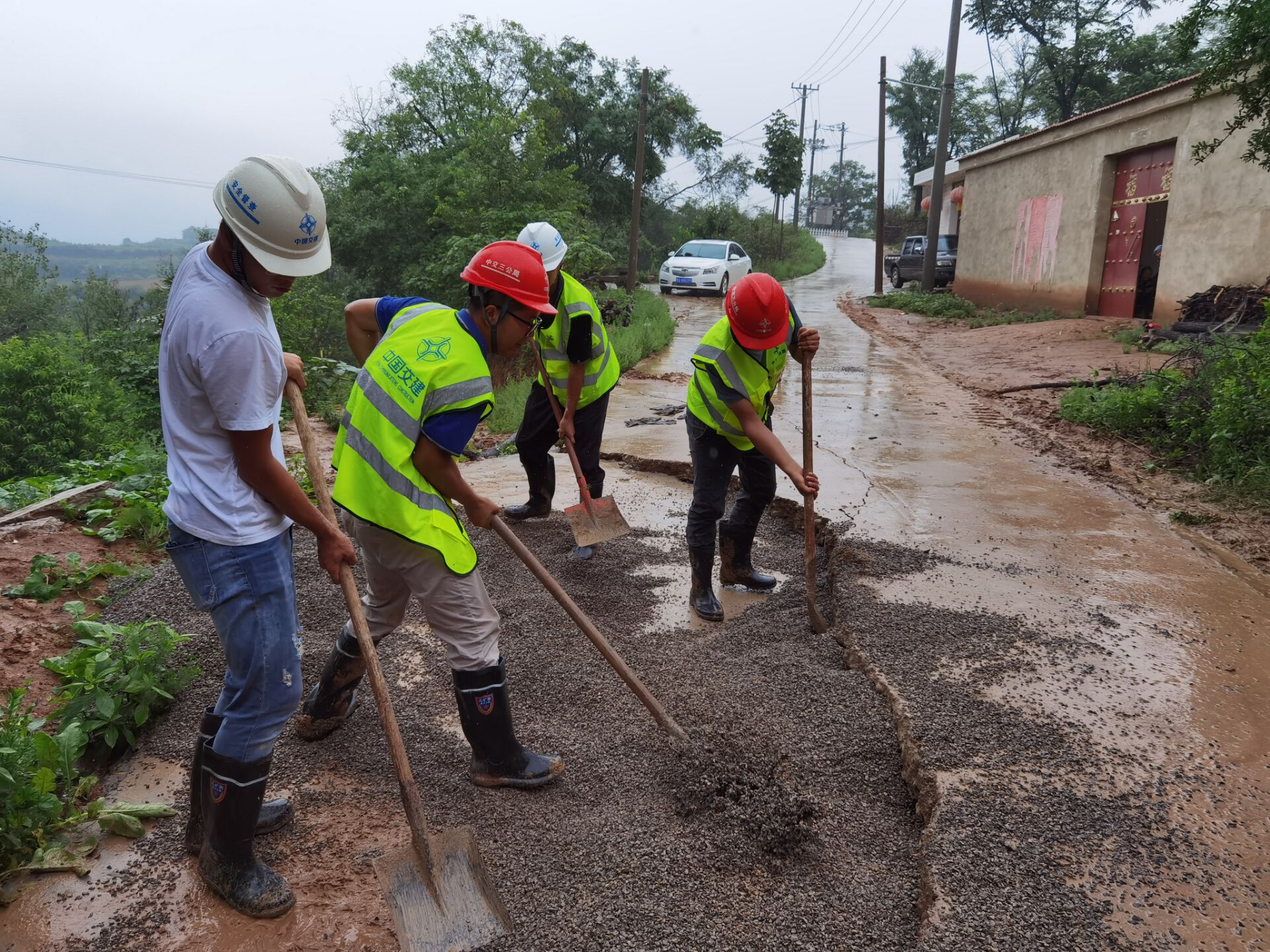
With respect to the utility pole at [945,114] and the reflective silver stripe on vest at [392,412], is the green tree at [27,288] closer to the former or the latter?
the utility pole at [945,114]

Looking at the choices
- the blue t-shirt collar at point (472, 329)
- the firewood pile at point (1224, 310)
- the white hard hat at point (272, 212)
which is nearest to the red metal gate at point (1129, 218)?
the firewood pile at point (1224, 310)

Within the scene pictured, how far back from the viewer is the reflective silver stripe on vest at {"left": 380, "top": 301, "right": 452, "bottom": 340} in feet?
7.71

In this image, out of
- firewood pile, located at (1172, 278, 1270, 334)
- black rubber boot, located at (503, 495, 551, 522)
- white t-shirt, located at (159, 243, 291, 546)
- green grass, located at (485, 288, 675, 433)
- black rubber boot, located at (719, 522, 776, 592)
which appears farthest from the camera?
firewood pile, located at (1172, 278, 1270, 334)

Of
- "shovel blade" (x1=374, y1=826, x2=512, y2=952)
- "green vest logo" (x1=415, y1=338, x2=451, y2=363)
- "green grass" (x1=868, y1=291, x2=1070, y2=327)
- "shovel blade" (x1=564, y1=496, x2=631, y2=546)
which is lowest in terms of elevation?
"shovel blade" (x1=374, y1=826, x2=512, y2=952)

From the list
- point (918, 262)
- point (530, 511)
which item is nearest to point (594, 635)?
point (530, 511)

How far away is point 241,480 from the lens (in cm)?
189

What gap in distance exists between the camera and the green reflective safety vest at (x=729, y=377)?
3.53 metres

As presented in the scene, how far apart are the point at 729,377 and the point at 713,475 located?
534mm

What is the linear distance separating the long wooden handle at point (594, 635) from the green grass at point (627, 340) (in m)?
2.83

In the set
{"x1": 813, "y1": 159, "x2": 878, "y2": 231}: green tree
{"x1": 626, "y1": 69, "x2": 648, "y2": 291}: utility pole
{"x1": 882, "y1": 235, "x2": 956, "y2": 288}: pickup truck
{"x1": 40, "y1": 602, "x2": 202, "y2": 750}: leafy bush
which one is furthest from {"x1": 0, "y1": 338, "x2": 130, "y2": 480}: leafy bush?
{"x1": 813, "y1": 159, "x2": 878, "y2": 231}: green tree

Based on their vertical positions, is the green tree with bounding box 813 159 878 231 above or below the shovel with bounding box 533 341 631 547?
above

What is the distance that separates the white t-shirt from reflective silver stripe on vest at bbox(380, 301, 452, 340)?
0.45 meters

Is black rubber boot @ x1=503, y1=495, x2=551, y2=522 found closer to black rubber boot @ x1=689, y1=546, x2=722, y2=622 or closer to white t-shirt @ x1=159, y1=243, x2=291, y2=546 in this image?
black rubber boot @ x1=689, y1=546, x2=722, y2=622

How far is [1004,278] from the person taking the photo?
53.6ft
